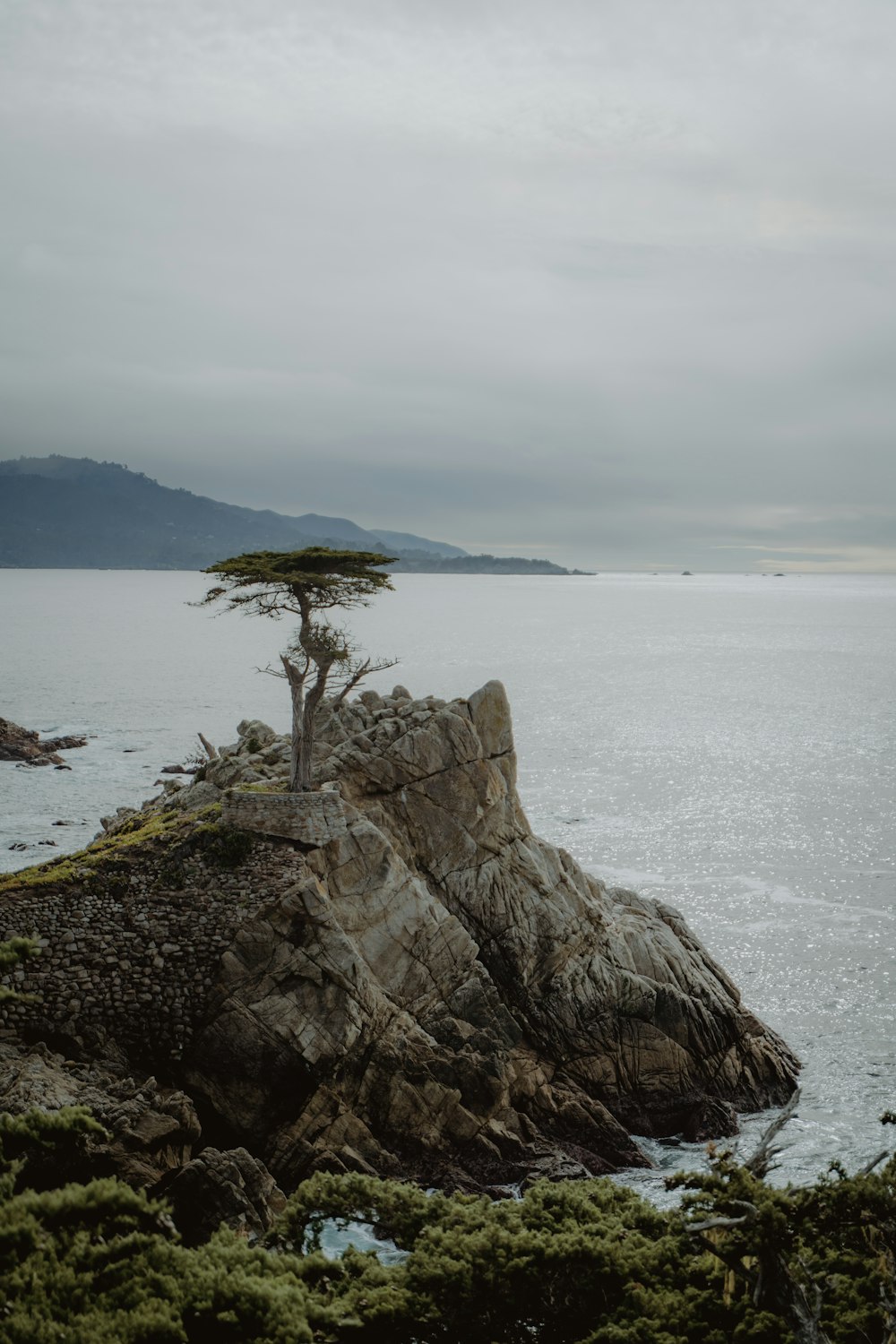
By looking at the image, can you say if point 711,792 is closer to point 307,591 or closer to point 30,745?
point 307,591

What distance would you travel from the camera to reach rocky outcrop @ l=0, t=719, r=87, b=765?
81062 mm

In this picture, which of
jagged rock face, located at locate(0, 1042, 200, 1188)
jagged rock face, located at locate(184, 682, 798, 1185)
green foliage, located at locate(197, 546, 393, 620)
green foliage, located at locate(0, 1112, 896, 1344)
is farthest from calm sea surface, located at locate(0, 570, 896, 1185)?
green foliage, located at locate(197, 546, 393, 620)

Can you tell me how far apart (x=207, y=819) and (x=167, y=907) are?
413 cm

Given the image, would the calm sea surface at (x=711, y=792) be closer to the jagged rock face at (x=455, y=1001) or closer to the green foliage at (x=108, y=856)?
the jagged rock face at (x=455, y=1001)

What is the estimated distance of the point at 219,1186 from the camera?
67.8ft

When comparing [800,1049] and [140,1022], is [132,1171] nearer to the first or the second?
[140,1022]

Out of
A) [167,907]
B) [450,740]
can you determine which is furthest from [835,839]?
[167,907]

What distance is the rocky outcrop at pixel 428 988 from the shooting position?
26.4 m

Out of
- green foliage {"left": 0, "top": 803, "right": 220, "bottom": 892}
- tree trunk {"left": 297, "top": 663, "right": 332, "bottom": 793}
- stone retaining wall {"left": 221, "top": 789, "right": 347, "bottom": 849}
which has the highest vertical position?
tree trunk {"left": 297, "top": 663, "right": 332, "bottom": 793}

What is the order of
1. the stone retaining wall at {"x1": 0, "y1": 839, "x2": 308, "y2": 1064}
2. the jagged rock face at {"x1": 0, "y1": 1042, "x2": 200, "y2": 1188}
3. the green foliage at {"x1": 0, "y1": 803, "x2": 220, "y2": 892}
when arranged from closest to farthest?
1. the jagged rock face at {"x1": 0, "y1": 1042, "x2": 200, "y2": 1188}
2. the stone retaining wall at {"x1": 0, "y1": 839, "x2": 308, "y2": 1064}
3. the green foliage at {"x1": 0, "y1": 803, "x2": 220, "y2": 892}

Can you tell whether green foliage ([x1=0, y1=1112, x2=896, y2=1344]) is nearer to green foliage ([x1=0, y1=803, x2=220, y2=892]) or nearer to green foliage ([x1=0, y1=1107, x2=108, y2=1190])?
green foliage ([x1=0, y1=1107, x2=108, y2=1190])

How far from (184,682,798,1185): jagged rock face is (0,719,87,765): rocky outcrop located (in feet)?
165

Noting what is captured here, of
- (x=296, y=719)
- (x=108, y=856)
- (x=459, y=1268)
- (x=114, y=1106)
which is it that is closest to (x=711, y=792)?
(x=296, y=719)

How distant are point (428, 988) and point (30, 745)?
6452 centimetres
